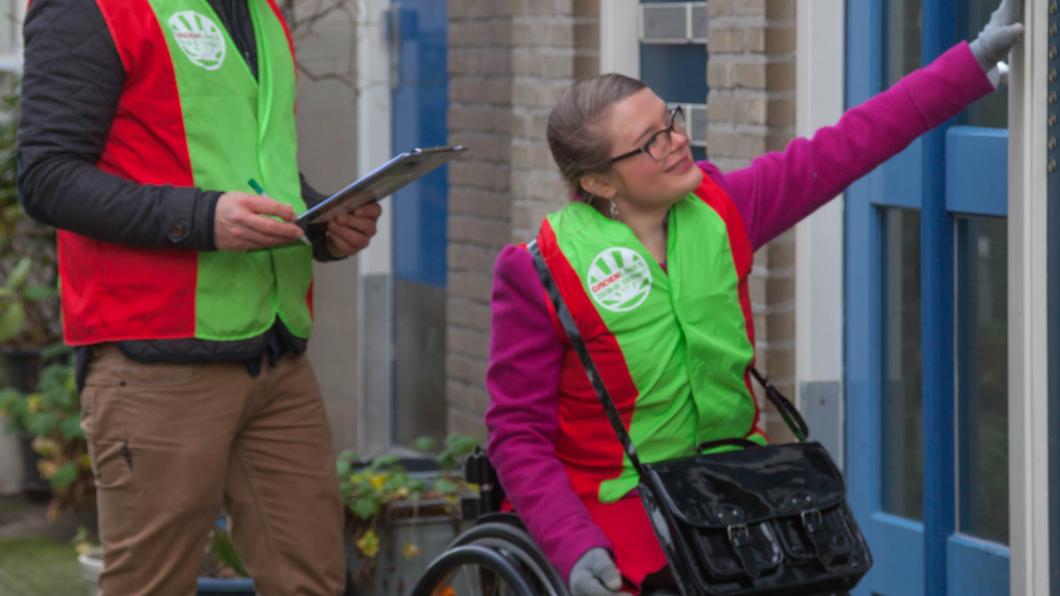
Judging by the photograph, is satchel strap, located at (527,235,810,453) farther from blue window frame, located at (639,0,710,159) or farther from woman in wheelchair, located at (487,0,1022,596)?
blue window frame, located at (639,0,710,159)

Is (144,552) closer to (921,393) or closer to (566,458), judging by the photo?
(566,458)

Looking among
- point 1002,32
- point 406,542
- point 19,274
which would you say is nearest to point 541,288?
point 1002,32

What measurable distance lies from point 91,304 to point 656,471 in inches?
47.0

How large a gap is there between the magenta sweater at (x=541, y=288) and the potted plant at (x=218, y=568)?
1568 mm

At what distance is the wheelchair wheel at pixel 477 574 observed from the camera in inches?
131

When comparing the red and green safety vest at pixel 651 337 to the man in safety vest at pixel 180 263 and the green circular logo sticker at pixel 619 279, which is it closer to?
the green circular logo sticker at pixel 619 279

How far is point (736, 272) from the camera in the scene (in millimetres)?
3316

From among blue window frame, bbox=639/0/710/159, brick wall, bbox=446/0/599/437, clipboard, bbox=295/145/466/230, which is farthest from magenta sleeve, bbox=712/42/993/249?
brick wall, bbox=446/0/599/437

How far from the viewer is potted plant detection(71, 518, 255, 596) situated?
16.0 ft

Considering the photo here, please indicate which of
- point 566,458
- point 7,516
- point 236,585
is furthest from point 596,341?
point 7,516

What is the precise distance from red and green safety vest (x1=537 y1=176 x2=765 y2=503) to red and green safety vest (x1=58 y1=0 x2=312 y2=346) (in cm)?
70

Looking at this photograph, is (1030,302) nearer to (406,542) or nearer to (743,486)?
(743,486)

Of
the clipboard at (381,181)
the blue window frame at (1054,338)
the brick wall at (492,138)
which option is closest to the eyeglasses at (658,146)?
the clipboard at (381,181)

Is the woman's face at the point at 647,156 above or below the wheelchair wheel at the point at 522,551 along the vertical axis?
above
